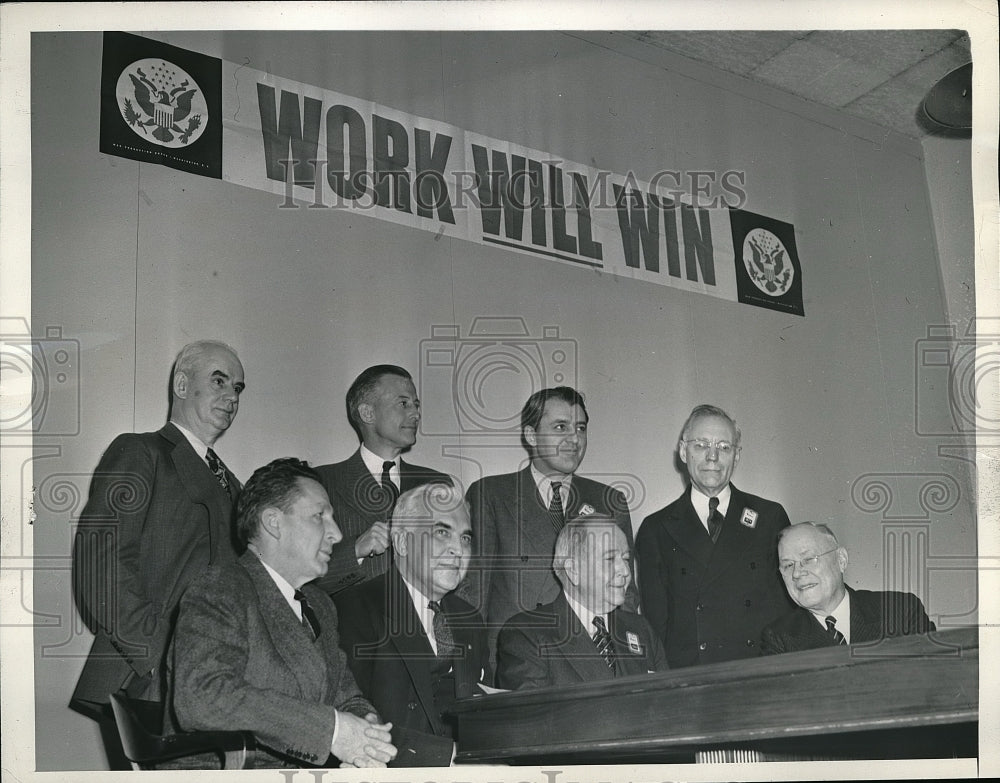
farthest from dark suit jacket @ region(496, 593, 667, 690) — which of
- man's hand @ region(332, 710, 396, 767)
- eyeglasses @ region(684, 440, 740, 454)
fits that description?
eyeglasses @ region(684, 440, 740, 454)

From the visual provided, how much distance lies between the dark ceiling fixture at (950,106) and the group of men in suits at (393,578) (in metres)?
1.62

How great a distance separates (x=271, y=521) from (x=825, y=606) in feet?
7.10

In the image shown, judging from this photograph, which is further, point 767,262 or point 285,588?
point 767,262

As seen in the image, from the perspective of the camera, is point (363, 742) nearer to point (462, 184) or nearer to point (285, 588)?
point (285, 588)

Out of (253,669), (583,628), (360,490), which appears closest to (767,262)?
(583,628)

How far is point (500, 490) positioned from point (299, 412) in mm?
824

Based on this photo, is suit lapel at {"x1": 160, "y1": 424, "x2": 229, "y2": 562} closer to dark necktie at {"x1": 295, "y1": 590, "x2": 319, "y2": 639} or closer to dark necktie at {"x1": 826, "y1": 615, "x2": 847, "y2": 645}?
dark necktie at {"x1": 295, "y1": 590, "x2": 319, "y2": 639}

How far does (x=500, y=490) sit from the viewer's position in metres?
4.74

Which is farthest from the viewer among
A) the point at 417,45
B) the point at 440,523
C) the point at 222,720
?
the point at 417,45

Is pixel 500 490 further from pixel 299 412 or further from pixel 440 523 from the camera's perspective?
pixel 299 412

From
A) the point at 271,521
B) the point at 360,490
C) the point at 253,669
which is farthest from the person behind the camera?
the point at 360,490

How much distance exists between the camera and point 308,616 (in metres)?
4.33

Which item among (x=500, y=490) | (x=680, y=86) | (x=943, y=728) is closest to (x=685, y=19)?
(x=680, y=86)

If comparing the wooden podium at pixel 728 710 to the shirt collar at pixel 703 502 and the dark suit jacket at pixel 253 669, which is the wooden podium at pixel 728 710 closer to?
the dark suit jacket at pixel 253 669
